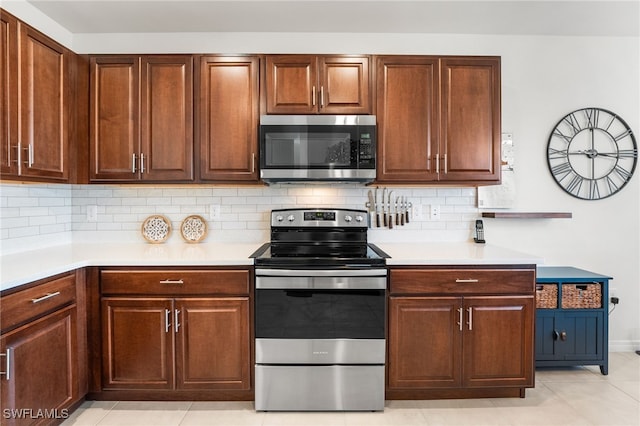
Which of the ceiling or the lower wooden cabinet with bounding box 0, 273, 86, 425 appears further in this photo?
the ceiling

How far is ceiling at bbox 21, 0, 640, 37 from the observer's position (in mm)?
2443

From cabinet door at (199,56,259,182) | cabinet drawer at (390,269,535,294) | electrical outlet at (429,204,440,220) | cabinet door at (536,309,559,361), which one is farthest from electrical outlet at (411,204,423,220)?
cabinet door at (199,56,259,182)

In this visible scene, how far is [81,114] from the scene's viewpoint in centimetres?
254

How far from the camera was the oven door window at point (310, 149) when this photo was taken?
2.49m

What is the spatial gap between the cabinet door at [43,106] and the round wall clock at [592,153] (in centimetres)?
343

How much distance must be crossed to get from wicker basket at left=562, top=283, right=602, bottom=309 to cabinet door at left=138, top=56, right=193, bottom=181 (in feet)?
8.93

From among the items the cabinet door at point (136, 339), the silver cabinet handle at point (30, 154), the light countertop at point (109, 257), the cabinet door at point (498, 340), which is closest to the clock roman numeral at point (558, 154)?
the cabinet door at point (498, 340)

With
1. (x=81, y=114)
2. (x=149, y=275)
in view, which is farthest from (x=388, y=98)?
(x=81, y=114)

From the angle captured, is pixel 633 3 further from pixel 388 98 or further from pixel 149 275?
pixel 149 275

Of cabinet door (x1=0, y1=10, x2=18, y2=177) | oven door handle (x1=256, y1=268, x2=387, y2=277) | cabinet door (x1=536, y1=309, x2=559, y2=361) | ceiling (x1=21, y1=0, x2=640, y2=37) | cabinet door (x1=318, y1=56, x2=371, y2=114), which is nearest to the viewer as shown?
cabinet door (x1=0, y1=10, x2=18, y2=177)

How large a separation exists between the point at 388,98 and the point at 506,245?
1.50 m

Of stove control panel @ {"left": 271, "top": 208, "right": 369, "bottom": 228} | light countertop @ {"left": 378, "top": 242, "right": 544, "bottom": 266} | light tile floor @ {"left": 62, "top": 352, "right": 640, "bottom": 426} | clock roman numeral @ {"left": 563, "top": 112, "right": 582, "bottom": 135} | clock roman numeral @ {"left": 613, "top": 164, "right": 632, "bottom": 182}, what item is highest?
clock roman numeral @ {"left": 563, "top": 112, "right": 582, "bottom": 135}

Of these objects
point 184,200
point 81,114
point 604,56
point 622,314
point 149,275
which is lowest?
point 622,314

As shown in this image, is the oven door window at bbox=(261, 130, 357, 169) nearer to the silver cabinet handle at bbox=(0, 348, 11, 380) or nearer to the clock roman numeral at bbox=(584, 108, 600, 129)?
the silver cabinet handle at bbox=(0, 348, 11, 380)
